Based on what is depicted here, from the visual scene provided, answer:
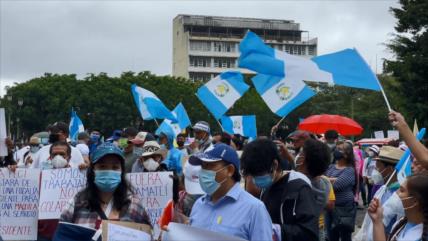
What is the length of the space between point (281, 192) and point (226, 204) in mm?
613

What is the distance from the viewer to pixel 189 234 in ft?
13.0

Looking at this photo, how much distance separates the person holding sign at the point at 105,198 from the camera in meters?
4.41

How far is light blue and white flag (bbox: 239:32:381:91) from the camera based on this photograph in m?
5.97

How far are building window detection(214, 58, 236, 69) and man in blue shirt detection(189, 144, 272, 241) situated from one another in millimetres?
106567

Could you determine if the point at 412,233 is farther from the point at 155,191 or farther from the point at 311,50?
the point at 311,50

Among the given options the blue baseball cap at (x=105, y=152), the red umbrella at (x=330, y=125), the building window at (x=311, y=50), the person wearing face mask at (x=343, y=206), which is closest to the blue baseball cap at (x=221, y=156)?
the blue baseball cap at (x=105, y=152)

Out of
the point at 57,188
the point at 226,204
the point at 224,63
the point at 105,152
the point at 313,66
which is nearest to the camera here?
the point at 226,204

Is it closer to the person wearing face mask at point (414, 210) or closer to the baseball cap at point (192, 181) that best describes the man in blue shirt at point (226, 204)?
the person wearing face mask at point (414, 210)

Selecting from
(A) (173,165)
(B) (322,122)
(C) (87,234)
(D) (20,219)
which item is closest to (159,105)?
(B) (322,122)

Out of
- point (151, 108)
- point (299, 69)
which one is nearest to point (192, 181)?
point (299, 69)

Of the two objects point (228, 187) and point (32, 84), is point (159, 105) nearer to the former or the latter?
point (228, 187)

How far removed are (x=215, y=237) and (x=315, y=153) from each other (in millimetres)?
2266

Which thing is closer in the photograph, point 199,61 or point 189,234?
point 189,234

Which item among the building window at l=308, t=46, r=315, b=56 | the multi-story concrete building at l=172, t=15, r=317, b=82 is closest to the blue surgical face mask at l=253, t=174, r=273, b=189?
the multi-story concrete building at l=172, t=15, r=317, b=82
